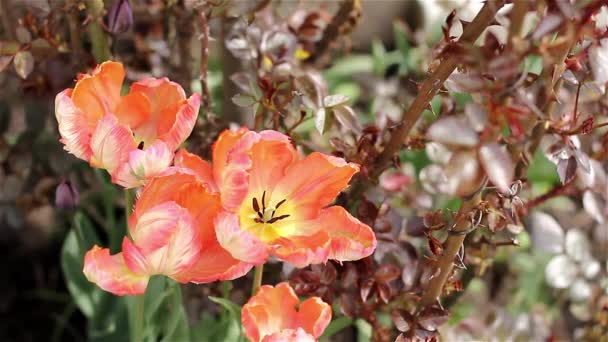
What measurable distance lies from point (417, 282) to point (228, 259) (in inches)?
13.5

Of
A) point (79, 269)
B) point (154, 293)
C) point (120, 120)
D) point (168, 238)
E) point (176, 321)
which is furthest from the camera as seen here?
point (79, 269)

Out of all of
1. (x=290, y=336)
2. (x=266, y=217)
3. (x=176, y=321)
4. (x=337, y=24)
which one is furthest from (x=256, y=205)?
Answer: (x=337, y=24)

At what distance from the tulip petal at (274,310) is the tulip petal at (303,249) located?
5 centimetres

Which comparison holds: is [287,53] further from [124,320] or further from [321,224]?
[124,320]

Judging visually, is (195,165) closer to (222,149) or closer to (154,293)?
(222,149)

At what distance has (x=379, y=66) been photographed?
1432 mm

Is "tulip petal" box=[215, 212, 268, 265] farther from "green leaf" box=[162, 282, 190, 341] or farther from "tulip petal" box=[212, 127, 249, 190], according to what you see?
"green leaf" box=[162, 282, 190, 341]

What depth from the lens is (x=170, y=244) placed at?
0.64m

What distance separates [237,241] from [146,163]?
0.29 ft

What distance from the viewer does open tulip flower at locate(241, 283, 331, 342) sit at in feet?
2.27

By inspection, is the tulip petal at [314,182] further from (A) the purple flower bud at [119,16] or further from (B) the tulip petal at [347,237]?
(A) the purple flower bud at [119,16]

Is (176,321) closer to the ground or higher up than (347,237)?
closer to the ground

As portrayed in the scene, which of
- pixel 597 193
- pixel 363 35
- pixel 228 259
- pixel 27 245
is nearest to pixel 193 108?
pixel 228 259

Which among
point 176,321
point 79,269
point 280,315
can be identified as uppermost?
point 280,315
